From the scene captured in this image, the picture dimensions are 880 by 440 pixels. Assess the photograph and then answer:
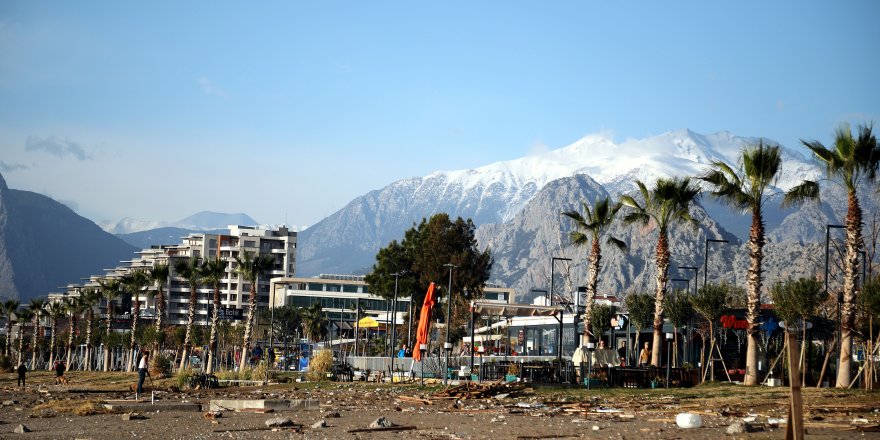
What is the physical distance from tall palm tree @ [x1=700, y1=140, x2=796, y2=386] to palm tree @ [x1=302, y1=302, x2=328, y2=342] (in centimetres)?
9411

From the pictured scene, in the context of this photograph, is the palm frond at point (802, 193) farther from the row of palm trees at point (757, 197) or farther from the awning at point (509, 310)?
the awning at point (509, 310)

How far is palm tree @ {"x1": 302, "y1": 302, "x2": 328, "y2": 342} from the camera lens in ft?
421

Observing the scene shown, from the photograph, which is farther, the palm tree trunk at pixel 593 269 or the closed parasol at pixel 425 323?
the closed parasol at pixel 425 323

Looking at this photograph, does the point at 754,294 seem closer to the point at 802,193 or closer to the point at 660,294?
the point at 802,193

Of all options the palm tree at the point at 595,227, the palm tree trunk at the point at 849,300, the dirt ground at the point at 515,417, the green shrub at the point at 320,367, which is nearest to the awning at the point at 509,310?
the green shrub at the point at 320,367

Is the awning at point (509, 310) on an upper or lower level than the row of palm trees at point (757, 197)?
lower

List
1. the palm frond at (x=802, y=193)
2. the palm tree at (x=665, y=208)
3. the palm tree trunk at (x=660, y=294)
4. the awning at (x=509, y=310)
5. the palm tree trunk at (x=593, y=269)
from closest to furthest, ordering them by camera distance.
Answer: the palm frond at (x=802, y=193) → the palm tree trunk at (x=660, y=294) → the palm tree at (x=665, y=208) → the palm tree trunk at (x=593, y=269) → the awning at (x=509, y=310)

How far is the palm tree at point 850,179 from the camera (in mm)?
33031

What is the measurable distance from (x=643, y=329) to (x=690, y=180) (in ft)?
51.9

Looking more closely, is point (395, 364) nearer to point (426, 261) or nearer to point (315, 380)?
point (315, 380)

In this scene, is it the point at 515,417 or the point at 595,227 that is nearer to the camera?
the point at 515,417

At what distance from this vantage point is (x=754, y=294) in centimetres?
3694

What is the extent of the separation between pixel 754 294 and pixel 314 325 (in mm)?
95465

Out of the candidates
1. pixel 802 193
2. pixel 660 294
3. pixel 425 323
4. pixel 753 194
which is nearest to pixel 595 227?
pixel 660 294
